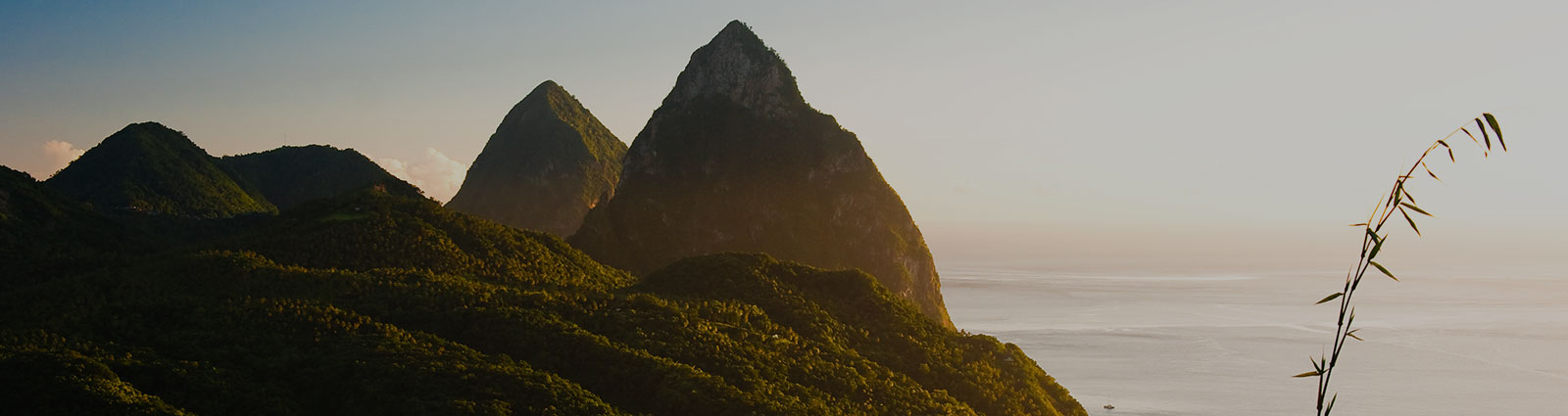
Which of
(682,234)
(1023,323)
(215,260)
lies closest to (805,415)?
(215,260)

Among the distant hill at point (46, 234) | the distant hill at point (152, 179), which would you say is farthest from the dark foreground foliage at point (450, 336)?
the distant hill at point (152, 179)

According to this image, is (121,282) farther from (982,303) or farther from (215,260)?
(982,303)

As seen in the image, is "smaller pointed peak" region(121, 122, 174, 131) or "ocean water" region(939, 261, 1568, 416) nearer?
"ocean water" region(939, 261, 1568, 416)

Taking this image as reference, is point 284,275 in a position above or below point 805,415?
above

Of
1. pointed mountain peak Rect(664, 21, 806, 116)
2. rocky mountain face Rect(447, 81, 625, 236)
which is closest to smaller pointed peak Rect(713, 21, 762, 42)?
pointed mountain peak Rect(664, 21, 806, 116)

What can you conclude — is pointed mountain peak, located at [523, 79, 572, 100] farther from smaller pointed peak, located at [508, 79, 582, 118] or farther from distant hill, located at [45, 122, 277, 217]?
distant hill, located at [45, 122, 277, 217]

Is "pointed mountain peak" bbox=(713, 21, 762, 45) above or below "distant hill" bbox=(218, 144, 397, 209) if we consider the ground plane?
above

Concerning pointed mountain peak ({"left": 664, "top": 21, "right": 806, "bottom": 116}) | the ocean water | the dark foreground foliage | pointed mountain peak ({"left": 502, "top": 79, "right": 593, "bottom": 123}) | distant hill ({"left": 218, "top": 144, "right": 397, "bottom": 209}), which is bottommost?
the dark foreground foliage
